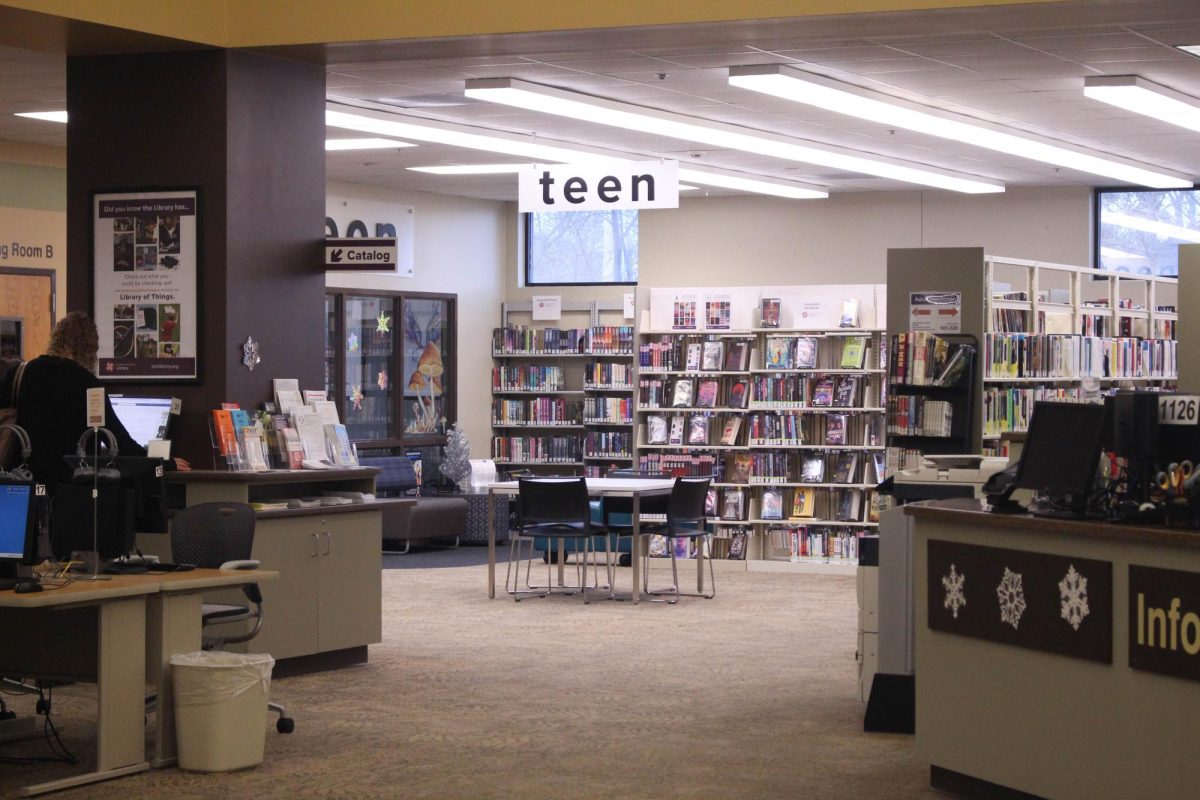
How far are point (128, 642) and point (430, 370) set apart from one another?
10219 millimetres

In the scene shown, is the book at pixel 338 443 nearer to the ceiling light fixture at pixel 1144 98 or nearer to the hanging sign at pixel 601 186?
the hanging sign at pixel 601 186

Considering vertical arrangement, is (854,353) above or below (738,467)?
above

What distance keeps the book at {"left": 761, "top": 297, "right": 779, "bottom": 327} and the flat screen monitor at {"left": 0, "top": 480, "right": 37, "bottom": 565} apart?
8.56 metres

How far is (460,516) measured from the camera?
1516cm

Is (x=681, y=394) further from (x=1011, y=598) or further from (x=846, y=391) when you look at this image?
(x=1011, y=598)

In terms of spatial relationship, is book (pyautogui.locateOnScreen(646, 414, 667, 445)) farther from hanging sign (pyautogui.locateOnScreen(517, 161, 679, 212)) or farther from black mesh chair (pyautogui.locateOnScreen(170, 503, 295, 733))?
black mesh chair (pyautogui.locateOnScreen(170, 503, 295, 733))

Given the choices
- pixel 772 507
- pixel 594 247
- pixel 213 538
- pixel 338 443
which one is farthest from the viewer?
pixel 594 247

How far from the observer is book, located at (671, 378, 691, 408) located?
14.1 meters

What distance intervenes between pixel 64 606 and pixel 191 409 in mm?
2764

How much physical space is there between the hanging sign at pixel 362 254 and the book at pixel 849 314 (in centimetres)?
575

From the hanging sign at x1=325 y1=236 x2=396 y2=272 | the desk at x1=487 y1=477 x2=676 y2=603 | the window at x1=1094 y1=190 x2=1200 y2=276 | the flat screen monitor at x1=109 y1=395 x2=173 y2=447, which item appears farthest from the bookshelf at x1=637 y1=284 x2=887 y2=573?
the flat screen monitor at x1=109 y1=395 x2=173 y2=447

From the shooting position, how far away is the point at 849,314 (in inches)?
538

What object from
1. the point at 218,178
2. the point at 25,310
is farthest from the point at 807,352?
the point at 218,178

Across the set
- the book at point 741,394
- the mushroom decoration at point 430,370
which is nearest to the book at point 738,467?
the book at point 741,394
